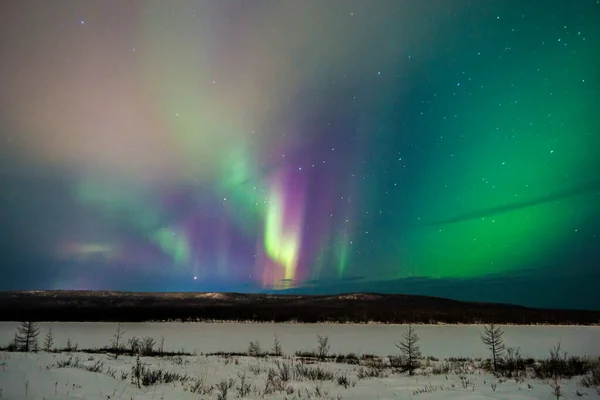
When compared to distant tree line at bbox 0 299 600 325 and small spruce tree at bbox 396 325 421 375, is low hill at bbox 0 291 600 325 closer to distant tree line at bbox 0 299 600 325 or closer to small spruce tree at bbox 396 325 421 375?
distant tree line at bbox 0 299 600 325

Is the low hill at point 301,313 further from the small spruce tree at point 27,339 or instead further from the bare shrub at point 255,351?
the bare shrub at point 255,351

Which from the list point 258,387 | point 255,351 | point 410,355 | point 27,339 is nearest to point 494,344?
point 410,355

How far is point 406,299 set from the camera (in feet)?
537

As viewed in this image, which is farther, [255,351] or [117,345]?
[255,351]

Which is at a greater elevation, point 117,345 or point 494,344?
point 494,344

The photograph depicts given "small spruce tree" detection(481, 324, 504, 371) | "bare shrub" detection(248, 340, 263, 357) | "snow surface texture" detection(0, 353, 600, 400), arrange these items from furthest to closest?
"bare shrub" detection(248, 340, 263, 357), "small spruce tree" detection(481, 324, 504, 371), "snow surface texture" detection(0, 353, 600, 400)

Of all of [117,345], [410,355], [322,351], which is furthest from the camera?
[322,351]

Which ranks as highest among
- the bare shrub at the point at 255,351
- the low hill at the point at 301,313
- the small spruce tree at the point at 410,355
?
the small spruce tree at the point at 410,355

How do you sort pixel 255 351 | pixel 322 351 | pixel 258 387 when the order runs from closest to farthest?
pixel 258 387 < pixel 255 351 < pixel 322 351

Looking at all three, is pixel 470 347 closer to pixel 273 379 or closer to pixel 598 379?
pixel 598 379

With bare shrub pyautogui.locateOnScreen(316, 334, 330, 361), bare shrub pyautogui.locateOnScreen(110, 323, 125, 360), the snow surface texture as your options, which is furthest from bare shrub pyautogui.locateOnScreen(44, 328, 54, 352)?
bare shrub pyautogui.locateOnScreen(316, 334, 330, 361)

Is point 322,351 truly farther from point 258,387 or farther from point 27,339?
point 27,339

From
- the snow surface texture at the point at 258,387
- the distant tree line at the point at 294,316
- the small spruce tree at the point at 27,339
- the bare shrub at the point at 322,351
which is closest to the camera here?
the snow surface texture at the point at 258,387

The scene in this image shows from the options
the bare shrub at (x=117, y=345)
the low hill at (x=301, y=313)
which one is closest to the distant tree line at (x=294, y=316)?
the low hill at (x=301, y=313)
